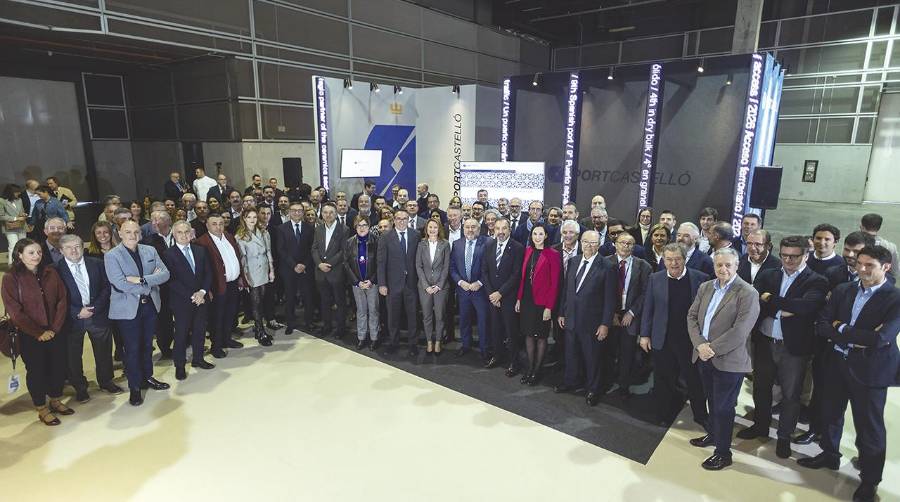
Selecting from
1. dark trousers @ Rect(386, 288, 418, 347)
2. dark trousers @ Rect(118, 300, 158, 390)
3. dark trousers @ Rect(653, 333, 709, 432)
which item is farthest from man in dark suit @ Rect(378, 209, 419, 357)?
dark trousers @ Rect(653, 333, 709, 432)

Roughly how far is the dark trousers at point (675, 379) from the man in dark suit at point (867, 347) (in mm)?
876

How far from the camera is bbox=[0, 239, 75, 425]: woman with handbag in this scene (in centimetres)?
365

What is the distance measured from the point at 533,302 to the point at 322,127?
6.37 meters

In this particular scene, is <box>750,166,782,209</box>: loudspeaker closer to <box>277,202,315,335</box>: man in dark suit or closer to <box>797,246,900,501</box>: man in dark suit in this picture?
<box>797,246,900,501</box>: man in dark suit

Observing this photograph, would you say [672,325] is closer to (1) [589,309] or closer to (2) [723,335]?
(2) [723,335]

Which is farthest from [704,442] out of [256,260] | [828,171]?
Result: [828,171]

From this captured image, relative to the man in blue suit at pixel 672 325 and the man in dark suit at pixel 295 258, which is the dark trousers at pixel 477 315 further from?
the man in dark suit at pixel 295 258

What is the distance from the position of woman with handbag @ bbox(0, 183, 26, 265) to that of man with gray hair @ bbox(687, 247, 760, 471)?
9712 millimetres

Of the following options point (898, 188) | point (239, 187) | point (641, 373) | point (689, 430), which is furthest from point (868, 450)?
point (898, 188)

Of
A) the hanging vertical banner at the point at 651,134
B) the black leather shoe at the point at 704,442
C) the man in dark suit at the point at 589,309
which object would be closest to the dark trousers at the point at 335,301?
the man in dark suit at the point at 589,309

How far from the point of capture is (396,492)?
3.18 metres

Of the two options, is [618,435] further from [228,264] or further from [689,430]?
[228,264]

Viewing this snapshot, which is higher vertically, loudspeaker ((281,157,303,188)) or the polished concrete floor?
loudspeaker ((281,157,303,188))

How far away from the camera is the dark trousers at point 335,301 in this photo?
18.4 ft
